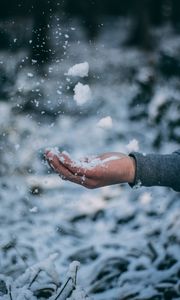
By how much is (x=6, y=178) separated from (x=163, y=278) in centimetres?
133

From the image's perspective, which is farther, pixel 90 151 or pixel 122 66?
pixel 122 66

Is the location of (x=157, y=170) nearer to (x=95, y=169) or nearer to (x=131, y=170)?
(x=131, y=170)

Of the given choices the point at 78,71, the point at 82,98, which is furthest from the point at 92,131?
the point at 78,71

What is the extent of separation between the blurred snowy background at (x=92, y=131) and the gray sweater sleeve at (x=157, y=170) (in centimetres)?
108

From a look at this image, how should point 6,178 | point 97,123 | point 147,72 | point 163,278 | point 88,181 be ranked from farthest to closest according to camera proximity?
1. point 147,72
2. point 97,123
3. point 6,178
4. point 163,278
5. point 88,181

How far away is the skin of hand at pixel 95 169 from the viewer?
1.01 metres

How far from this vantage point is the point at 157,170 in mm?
1054

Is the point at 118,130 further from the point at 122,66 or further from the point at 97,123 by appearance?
the point at 122,66

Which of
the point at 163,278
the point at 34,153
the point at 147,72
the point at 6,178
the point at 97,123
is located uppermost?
the point at 147,72

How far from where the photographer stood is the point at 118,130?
9.10 feet

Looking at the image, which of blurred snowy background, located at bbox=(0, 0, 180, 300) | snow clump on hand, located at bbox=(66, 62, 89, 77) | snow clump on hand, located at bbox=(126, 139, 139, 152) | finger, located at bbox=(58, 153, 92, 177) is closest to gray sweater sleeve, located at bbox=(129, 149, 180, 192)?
finger, located at bbox=(58, 153, 92, 177)

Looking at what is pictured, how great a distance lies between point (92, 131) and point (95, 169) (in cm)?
182

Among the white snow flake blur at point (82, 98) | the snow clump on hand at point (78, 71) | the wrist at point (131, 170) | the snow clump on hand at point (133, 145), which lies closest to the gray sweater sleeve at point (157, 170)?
the wrist at point (131, 170)

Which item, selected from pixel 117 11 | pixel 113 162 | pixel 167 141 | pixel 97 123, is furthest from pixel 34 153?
pixel 113 162
